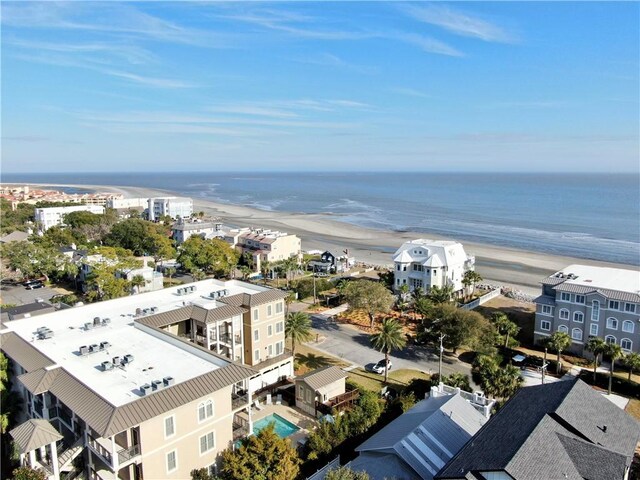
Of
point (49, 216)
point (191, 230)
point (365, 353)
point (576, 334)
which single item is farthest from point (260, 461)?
point (49, 216)

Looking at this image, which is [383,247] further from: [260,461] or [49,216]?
[260,461]

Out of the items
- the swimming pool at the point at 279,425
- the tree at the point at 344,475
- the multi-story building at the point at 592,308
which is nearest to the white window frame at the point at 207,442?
the swimming pool at the point at 279,425

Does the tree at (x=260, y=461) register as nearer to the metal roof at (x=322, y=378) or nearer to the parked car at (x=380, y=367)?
the metal roof at (x=322, y=378)

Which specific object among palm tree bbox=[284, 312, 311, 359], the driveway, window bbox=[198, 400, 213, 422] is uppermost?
window bbox=[198, 400, 213, 422]

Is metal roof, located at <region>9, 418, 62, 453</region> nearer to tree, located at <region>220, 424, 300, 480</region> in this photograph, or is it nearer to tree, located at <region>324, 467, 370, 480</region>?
tree, located at <region>220, 424, 300, 480</region>

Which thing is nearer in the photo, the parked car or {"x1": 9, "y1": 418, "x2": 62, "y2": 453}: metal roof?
{"x1": 9, "y1": 418, "x2": 62, "y2": 453}: metal roof

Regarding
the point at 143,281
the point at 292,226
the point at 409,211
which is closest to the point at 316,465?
the point at 143,281

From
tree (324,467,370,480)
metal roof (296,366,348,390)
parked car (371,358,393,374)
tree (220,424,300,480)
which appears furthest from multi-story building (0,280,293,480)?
parked car (371,358,393,374)
